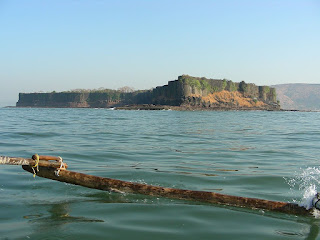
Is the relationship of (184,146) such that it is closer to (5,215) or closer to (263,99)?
(5,215)

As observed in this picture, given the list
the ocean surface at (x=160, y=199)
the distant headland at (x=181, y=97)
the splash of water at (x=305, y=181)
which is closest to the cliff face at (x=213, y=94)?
the distant headland at (x=181, y=97)

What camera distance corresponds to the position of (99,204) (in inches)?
204

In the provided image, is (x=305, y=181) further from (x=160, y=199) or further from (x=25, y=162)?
(x=25, y=162)

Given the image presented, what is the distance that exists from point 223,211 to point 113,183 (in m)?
1.77

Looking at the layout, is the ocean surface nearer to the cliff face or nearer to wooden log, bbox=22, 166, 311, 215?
wooden log, bbox=22, 166, 311, 215

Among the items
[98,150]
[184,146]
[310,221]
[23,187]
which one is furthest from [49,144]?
[310,221]

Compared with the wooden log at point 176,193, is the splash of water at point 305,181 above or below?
below

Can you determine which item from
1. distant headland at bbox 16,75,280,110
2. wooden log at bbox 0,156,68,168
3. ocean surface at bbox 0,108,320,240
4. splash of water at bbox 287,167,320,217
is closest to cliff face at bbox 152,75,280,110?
distant headland at bbox 16,75,280,110

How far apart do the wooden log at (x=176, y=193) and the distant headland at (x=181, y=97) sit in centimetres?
8440

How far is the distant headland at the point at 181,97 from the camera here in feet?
349

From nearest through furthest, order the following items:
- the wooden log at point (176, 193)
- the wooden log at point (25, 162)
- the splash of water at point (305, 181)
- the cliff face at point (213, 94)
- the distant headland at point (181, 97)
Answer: the wooden log at point (176, 193) → the wooden log at point (25, 162) → the splash of water at point (305, 181) → the distant headland at point (181, 97) → the cliff face at point (213, 94)

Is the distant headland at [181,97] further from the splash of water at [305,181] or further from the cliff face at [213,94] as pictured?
the splash of water at [305,181]

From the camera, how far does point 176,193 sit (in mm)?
4961

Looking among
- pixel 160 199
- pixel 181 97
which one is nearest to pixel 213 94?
pixel 181 97
